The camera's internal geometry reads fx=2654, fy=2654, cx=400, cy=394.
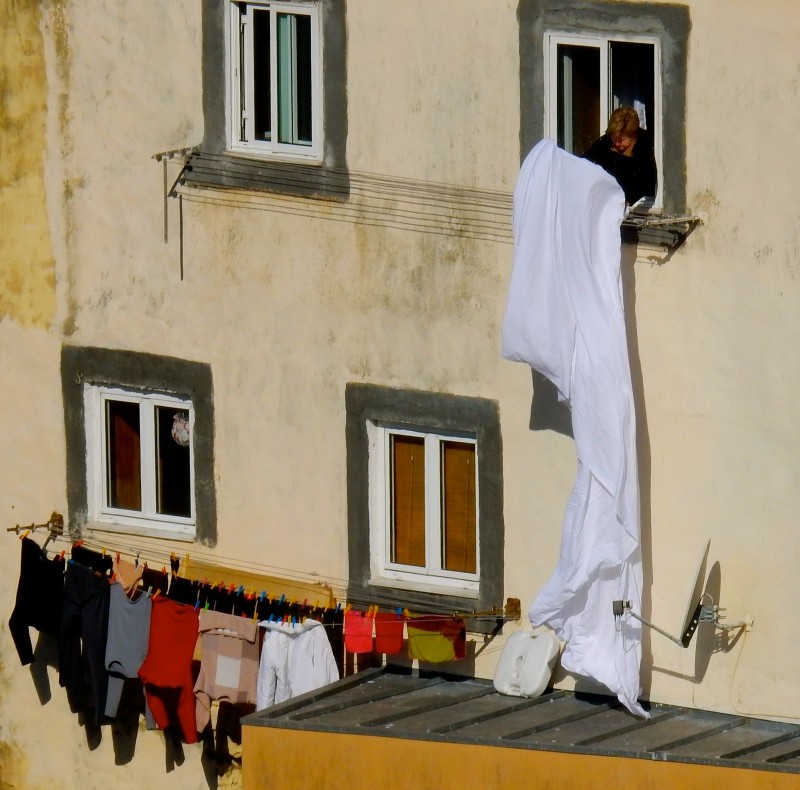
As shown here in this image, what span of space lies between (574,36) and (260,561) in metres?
4.78

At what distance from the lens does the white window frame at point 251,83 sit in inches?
766

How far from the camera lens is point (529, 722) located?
18.4 m

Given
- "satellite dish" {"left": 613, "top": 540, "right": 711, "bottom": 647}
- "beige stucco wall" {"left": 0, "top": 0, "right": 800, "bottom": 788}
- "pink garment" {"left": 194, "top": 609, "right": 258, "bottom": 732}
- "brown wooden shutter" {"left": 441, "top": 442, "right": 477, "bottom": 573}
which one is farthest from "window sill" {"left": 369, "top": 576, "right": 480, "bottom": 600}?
"satellite dish" {"left": 613, "top": 540, "right": 711, "bottom": 647}

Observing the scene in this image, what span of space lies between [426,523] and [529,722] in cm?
191

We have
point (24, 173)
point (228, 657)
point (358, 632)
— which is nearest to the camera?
point (358, 632)

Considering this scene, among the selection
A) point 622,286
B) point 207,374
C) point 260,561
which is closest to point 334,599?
point 260,561

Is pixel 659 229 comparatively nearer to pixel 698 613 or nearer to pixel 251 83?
pixel 698 613

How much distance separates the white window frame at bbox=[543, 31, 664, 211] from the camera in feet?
59.0

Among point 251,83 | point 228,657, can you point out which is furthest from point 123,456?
point 251,83

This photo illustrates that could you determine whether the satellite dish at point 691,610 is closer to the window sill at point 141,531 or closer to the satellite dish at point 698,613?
the satellite dish at point 698,613

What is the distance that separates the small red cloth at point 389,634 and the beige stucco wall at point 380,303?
649 millimetres

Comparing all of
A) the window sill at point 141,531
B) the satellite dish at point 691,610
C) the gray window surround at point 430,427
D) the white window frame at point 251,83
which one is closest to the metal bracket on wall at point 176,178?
the white window frame at point 251,83

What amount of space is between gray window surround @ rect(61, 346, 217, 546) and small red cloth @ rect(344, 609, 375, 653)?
164 cm

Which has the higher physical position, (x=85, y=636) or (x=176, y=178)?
(x=176, y=178)
